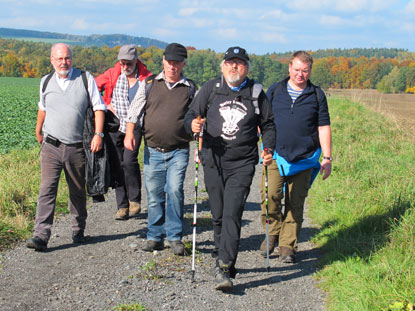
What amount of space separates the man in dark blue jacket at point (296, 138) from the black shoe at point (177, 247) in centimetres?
113

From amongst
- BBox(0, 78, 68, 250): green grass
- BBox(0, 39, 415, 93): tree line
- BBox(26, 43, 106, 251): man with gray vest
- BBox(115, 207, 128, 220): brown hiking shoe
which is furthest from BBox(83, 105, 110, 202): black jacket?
BBox(0, 39, 415, 93): tree line

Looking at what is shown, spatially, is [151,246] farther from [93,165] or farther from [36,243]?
[36,243]

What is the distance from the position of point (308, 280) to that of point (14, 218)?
388cm

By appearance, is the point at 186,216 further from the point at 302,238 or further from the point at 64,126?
the point at 64,126

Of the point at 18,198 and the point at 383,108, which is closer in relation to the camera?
the point at 18,198

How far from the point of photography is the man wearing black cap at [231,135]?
16.5 feet

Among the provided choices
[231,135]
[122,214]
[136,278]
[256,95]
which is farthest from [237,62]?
[122,214]

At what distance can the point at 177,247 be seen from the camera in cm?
600

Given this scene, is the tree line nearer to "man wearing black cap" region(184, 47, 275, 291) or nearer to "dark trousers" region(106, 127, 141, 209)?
"dark trousers" region(106, 127, 141, 209)

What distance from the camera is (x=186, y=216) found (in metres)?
7.91

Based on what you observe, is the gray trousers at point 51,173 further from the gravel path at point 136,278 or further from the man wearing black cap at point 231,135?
the man wearing black cap at point 231,135

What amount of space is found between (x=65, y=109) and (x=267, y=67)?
50.1 meters

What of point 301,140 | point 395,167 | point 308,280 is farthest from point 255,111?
point 395,167

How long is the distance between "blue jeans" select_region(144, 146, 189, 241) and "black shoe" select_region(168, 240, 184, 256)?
0.05 m
